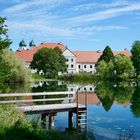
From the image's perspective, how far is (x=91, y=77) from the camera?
346 ft

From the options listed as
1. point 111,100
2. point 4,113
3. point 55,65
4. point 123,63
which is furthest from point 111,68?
point 4,113

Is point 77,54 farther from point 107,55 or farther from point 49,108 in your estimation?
point 49,108

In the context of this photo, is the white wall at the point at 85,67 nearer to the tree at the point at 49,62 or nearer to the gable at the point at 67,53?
the gable at the point at 67,53

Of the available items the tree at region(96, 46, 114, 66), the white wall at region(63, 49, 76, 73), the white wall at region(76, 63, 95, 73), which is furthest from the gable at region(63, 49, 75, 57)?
the tree at region(96, 46, 114, 66)

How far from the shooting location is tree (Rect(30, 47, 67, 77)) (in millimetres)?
105625

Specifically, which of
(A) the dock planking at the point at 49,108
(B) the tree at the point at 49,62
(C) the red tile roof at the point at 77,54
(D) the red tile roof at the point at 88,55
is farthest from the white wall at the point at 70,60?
(A) the dock planking at the point at 49,108

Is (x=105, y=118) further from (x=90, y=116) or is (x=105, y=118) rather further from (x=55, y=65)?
(x=55, y=65)

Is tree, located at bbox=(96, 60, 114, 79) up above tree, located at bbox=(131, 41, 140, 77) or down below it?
below

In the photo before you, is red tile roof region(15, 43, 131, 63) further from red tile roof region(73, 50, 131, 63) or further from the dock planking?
the dock planking

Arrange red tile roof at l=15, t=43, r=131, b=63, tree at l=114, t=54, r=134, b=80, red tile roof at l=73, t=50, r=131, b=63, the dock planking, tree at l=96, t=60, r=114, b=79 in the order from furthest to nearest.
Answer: red tile roof at l=73, t=50, r=131, b=63, red tile roof at l=15, t=43, r=131, b=63, tree at l=96, t=60, r=114, b=79, tree at l=114, t=54, r=134, b=80, the dock planking

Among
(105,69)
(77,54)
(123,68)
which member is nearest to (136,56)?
(123,68)

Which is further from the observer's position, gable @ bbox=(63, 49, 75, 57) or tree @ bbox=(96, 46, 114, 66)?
gable @ bbox=(63, 49, 75, 57)

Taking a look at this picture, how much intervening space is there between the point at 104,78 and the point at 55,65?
501 inches

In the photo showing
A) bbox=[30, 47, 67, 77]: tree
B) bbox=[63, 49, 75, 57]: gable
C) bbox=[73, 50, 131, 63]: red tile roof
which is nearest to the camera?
bbox=[30, 47, 67, 77]: tree
